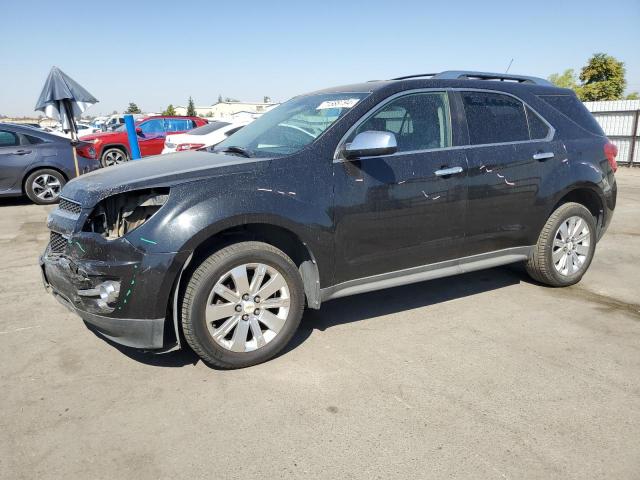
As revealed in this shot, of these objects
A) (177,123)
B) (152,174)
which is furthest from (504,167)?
(177,123)

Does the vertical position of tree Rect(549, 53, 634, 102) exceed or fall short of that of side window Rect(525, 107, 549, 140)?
it exceeds it

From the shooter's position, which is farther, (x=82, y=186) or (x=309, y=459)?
(x=82, y=186)

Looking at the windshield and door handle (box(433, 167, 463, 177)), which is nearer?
the windshield

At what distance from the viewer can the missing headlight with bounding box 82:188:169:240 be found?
3.02m

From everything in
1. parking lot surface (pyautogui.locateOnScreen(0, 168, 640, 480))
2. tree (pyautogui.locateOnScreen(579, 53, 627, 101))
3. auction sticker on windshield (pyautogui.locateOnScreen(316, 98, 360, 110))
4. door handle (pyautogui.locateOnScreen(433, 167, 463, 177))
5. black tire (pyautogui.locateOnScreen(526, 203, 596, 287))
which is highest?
tree (pyautogui.locateOnScreen(579, 53, 627, 101))

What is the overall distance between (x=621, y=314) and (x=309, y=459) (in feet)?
10.1

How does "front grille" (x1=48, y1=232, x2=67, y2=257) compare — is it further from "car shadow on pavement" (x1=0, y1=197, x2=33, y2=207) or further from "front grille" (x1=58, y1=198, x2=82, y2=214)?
"car shadow on pavement" (x1=0, y1=197, x2=33, y2=207)

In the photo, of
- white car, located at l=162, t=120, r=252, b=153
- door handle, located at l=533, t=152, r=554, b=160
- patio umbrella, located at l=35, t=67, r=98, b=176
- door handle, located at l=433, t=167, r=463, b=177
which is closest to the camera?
door handle, located at l=433, t=167, r=463, b=177

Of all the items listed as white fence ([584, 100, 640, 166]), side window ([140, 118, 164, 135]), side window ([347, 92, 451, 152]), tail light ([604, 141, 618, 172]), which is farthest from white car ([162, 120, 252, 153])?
white fence ([584, 100, 640, 166])

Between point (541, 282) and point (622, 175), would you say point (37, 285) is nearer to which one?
point (541, 282)

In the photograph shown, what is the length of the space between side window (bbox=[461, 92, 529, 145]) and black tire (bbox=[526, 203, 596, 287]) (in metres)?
0.79

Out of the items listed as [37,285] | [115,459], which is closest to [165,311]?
[115,459]

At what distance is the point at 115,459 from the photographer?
94.7 inches

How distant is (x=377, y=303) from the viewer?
14.5 ft
